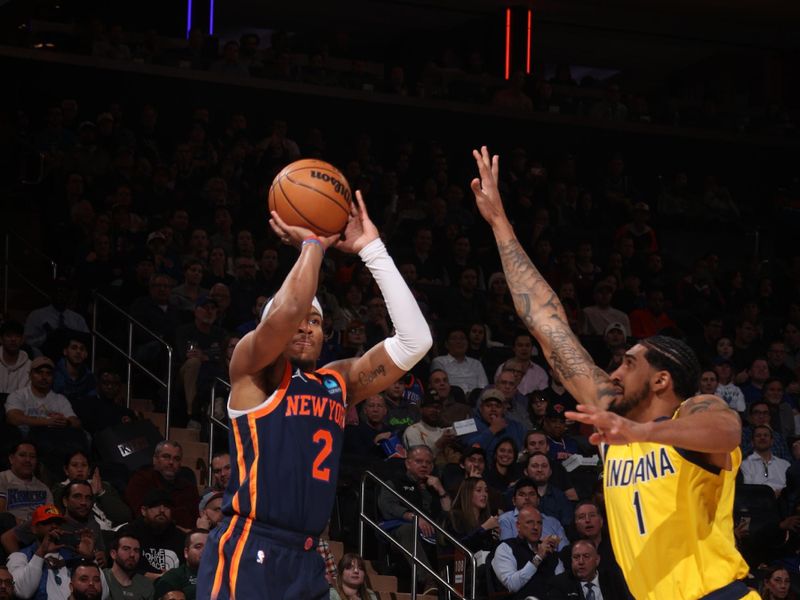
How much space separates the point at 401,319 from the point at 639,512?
1273 mm

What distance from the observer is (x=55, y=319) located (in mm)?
12172

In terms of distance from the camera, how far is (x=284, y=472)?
4715 mm

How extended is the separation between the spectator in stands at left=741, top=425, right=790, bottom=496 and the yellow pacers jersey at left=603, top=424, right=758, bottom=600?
8.72m

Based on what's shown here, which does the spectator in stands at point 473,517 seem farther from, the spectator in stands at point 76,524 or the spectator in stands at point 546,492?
the spectator in stands at point 76,524

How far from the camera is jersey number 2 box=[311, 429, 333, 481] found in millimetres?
4790

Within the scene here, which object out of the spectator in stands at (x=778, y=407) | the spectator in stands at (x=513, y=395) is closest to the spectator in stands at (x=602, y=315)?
the spectator in stands at (x=778, y=407)

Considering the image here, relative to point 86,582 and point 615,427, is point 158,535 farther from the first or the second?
point 615,427

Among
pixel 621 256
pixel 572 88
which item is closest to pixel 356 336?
pixel 621 256

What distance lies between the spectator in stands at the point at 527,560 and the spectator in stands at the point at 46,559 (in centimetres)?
322

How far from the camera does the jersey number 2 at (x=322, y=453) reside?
4790 mm

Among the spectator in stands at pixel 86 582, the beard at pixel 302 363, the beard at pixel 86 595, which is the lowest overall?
the beard at pixel 86 595

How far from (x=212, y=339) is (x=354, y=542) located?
2.49m

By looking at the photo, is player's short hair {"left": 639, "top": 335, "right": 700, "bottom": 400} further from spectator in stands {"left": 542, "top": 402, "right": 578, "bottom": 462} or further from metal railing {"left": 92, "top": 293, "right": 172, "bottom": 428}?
spectator in stands {"left": 542, "top": 402, "right": 578, "bottom": 462}

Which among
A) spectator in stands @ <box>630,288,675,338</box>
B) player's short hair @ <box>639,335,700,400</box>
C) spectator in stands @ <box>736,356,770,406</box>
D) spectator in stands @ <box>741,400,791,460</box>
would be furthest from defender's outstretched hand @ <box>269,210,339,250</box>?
spectator in stands @ <box>630,288,675,338</box>
